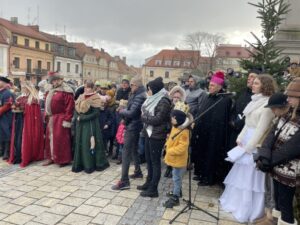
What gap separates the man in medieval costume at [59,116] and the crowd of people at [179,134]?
2cm

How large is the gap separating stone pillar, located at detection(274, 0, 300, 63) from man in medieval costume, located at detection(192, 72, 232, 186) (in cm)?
393

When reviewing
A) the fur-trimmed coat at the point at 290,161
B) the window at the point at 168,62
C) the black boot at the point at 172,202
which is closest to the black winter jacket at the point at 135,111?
the black boot at the point at 172,202

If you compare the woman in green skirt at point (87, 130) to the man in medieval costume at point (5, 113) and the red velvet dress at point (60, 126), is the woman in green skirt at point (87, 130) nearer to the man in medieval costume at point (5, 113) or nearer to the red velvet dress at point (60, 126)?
the red velvet dress at point (60, 126)

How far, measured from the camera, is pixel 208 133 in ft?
17.4

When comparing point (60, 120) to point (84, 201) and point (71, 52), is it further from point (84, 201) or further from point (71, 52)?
point (71, 52)

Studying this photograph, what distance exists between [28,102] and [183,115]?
12.9 feet

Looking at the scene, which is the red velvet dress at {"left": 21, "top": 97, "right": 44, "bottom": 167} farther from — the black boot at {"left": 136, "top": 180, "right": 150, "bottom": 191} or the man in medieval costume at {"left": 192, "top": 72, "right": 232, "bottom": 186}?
the man in medieval costume at {"left": 192, "top": 72, "right": 232, "bottom": 186}

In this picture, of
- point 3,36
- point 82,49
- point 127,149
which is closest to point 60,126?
point 127,149

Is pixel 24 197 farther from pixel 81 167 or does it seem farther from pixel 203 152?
pixel 203 152

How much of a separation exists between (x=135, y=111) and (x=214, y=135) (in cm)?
147

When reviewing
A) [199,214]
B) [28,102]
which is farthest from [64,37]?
[199,214]

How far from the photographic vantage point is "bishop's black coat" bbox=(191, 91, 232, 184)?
5172mm

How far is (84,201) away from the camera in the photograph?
4664mm

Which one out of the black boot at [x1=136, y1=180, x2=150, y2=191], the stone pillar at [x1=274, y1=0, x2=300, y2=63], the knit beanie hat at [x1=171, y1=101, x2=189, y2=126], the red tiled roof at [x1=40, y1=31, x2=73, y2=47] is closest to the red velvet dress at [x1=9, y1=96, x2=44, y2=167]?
the black boot at [x1=136, y1=180, x2=150, y2=191]
